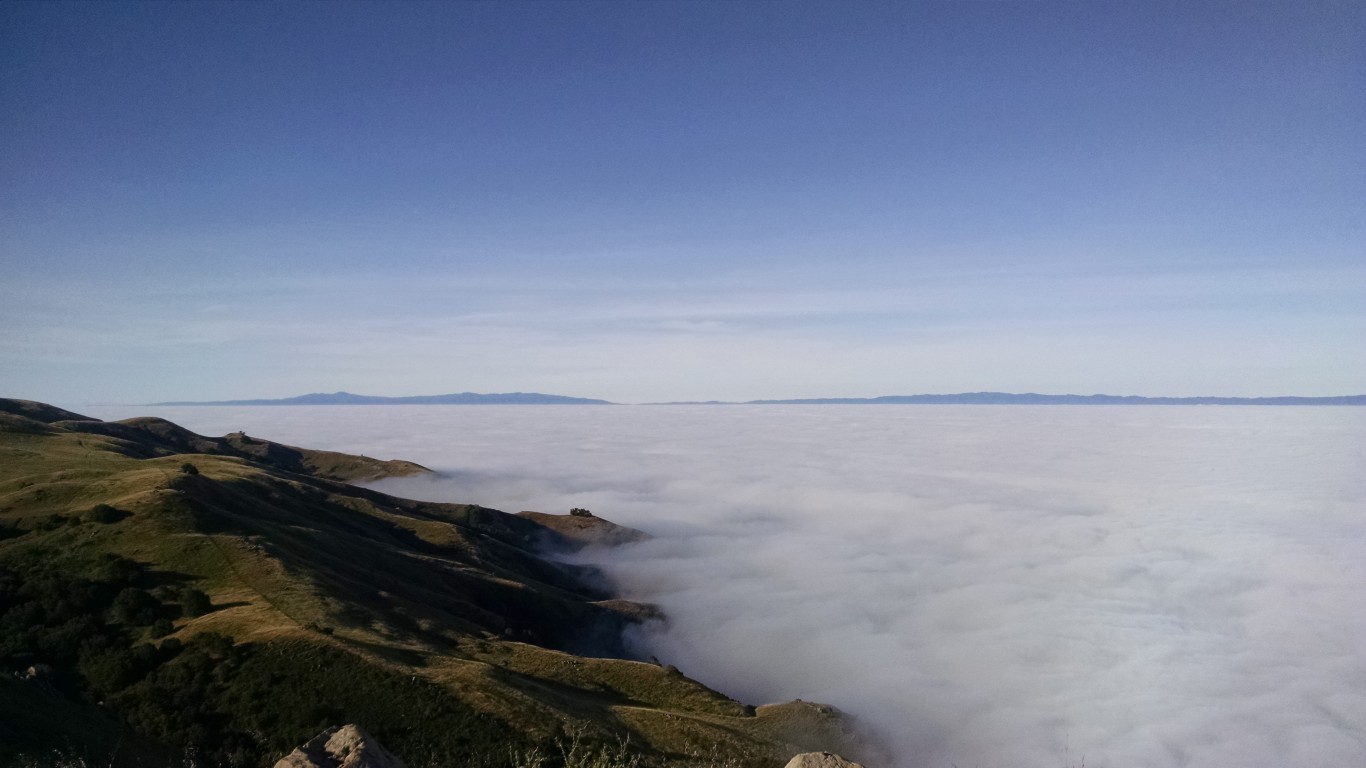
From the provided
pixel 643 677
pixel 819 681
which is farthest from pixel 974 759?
pixel 643 677

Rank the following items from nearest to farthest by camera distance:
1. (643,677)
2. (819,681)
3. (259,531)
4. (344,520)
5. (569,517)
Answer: (643,677)
(259,531)
(344,520)
(819,681)
(569,517)

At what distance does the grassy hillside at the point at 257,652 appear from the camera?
34.3 metres

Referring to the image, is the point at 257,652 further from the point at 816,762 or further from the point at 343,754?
the point at 816,762

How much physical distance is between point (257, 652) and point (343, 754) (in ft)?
98.3

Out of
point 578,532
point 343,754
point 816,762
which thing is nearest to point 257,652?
point 343,754

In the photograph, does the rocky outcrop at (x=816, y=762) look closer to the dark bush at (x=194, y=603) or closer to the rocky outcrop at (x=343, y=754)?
the rocky outcrop at (x=343, y=754)

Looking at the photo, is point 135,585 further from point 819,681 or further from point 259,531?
point 819,681

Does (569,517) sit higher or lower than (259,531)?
lower

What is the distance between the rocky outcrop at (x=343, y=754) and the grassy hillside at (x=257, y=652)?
14.6m

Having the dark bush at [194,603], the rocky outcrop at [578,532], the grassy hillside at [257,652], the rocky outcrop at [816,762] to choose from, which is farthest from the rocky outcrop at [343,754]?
the rocky outcrop at [578,532]

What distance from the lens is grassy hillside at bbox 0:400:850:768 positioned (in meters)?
34.3

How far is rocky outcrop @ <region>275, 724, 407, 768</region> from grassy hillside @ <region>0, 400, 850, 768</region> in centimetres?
1457

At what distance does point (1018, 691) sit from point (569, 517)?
3926 inches

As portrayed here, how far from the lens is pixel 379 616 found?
50.8 meters
